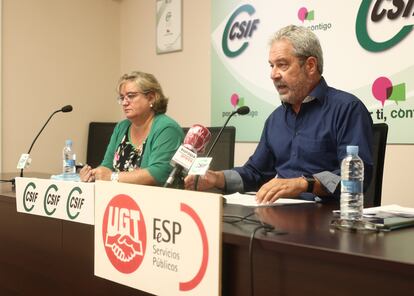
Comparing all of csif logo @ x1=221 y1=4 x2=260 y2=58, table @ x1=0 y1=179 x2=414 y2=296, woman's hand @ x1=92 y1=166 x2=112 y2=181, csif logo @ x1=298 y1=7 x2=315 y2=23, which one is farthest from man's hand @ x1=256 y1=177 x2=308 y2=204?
csif logo @ x1=221 y1=4 x2=260 y2=58

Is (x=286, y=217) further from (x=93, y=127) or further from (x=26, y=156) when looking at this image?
(x=93, y=127)

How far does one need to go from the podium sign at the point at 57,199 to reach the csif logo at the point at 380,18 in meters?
1.85

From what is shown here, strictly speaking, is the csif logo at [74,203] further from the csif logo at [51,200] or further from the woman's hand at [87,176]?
the woman's hand at [87,176]

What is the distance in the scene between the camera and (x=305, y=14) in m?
2.85

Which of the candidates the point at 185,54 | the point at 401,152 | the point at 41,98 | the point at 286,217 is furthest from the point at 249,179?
the point at 41,98

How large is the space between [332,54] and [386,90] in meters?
0.40

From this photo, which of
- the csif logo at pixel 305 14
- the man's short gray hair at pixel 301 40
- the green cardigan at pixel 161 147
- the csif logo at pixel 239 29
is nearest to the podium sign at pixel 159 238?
the green cardigan at pixel 161 147

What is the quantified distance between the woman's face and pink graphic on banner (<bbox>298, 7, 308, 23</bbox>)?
114cm

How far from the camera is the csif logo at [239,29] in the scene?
Result: 316 centimetres

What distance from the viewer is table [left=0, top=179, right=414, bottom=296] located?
0.77 m

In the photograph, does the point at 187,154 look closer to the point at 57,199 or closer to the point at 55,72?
the point at 57,199

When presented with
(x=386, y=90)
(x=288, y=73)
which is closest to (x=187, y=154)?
(x=288, y=73)

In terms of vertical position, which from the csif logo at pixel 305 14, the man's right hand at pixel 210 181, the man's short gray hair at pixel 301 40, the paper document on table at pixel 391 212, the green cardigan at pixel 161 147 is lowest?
the paper document on table at pixel 391 212

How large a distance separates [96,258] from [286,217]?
488mm
